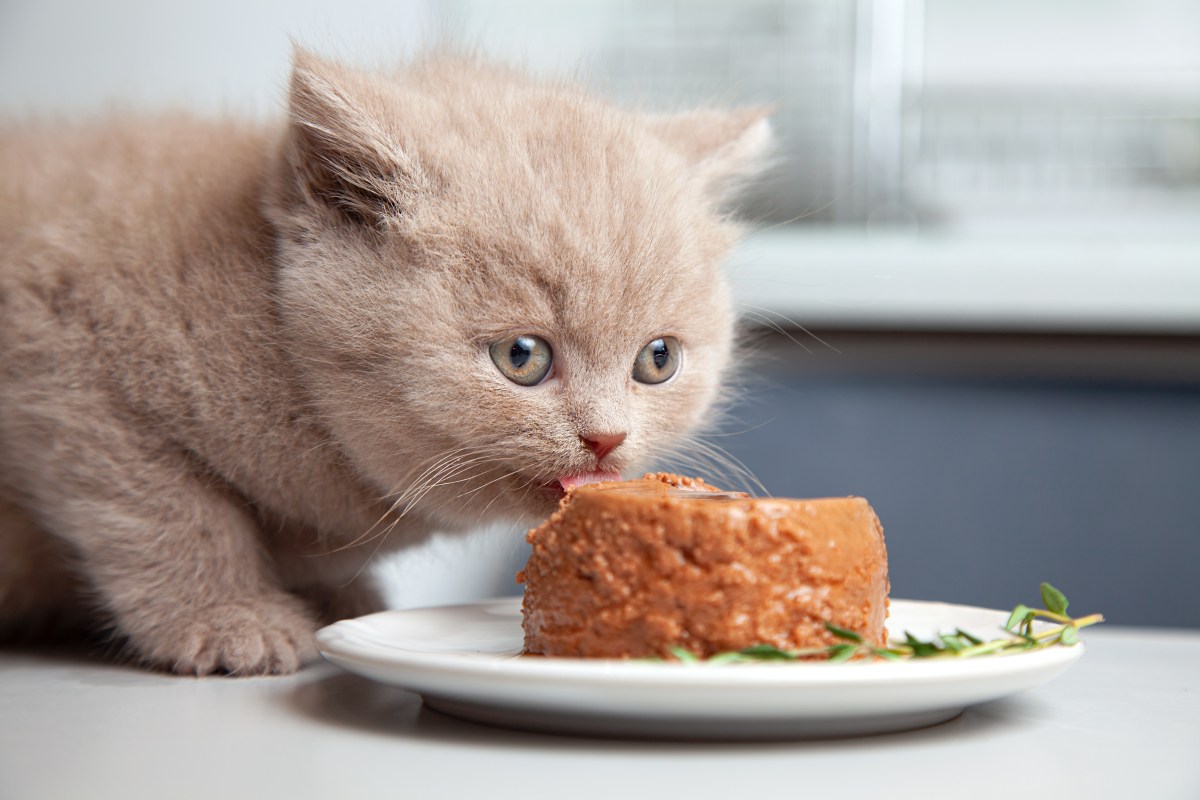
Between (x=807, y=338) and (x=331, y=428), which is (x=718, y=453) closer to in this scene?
(x=331, y=428)

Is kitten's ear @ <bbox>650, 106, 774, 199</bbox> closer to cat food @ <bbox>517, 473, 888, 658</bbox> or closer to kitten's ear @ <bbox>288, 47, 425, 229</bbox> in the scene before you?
kitten's ear @ <bbox>288, 47, 425, 229</bbox>

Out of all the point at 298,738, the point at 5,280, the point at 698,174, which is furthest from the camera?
the point at 698,174

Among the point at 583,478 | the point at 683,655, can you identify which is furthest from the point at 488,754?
the point at 583,478

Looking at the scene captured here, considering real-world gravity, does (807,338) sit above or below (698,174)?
below

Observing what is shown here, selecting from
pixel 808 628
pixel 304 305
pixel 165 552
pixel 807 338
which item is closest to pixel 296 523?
pixel 165 552

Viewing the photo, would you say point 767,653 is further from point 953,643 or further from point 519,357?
point 519,357
